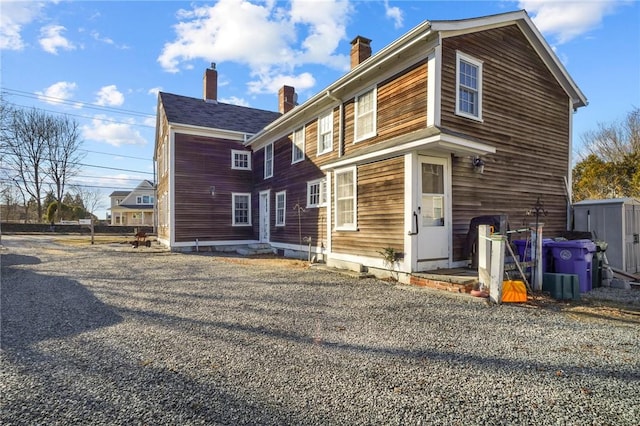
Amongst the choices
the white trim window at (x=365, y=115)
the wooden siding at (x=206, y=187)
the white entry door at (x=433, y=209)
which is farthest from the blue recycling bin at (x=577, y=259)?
the wooden siding at (x=206, y=187)

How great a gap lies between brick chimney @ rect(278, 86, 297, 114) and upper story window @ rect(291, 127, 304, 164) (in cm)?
682

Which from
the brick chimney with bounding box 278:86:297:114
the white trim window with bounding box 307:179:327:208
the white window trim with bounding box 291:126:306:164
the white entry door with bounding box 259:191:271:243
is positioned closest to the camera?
the white trim window with bounding box 307:179:327:208

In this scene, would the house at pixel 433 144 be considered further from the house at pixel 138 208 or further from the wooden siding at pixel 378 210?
the house at pixel 138 208

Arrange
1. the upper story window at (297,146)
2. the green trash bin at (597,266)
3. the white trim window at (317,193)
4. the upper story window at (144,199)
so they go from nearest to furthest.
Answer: the green trash bin at (597,266) → the white trim window at (317,193) → the upper story window at (297,146) → the upper story window at (144,199)

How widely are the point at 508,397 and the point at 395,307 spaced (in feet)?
9.72

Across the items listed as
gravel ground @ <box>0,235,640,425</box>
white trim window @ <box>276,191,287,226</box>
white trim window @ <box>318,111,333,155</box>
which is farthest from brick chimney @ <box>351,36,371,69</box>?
gravel ground @ <box>0,235,640,425</box>

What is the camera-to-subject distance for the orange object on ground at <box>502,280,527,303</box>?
5.88m

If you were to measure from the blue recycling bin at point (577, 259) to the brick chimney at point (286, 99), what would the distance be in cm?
1611

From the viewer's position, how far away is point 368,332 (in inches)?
178

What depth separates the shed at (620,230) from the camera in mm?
8758

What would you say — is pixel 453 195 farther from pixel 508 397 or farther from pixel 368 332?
pixel 508 397

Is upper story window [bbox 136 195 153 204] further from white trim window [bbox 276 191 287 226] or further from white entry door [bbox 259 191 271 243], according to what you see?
white trim window [bbox 276 191 287 226]

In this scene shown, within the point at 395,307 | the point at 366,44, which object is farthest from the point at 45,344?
the point at 366,44

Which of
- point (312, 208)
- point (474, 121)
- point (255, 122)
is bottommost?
point (312, 208)
